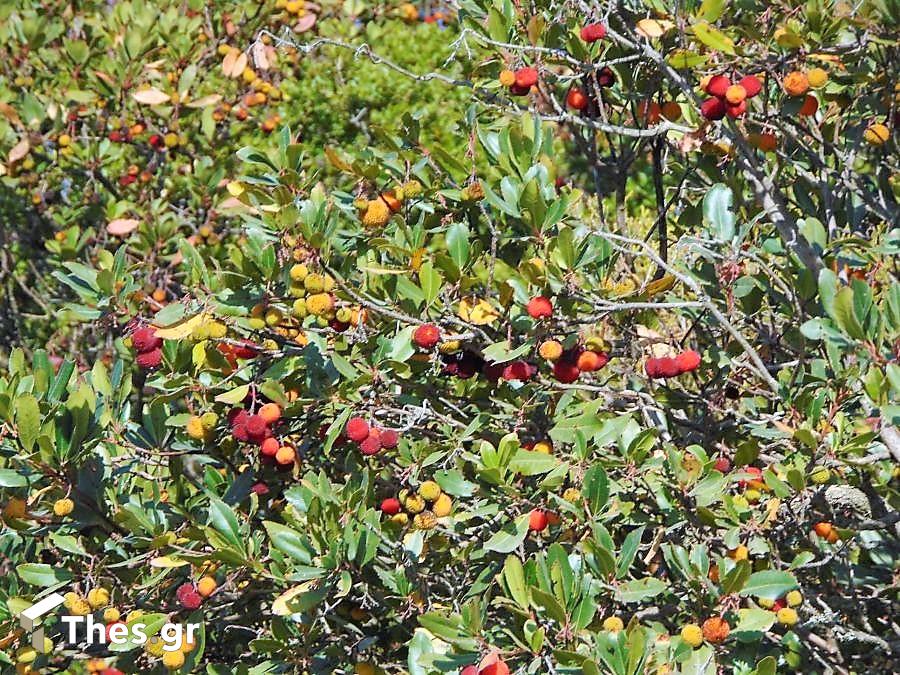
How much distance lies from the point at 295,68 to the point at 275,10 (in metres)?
0.40

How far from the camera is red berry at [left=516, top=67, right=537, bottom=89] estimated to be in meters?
2.39

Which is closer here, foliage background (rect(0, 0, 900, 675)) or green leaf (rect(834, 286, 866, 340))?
green leaf (rect(834, 286, 866, 340))

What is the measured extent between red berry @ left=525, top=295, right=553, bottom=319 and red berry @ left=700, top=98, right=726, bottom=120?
542mm

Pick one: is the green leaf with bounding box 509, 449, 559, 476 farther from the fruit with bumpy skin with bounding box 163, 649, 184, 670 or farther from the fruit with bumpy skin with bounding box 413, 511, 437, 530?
the fruit with bumpy skin with bounding box 163, 649, 184, 670

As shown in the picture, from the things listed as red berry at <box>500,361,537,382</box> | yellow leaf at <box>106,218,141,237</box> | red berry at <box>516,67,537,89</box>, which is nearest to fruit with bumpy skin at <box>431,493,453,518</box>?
red berry at <box>500,361,537,382</box>

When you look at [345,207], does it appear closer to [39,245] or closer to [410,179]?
[410,179]

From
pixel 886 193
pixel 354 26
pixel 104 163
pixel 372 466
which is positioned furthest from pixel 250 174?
pixel 354 26

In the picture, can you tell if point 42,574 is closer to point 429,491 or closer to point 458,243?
point 429,491

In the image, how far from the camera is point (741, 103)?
2.14 m

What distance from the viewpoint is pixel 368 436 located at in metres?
2.08

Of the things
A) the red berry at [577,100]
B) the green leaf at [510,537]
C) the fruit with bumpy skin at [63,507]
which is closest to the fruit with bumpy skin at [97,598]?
the fruit with bumpy skin at [63,507]

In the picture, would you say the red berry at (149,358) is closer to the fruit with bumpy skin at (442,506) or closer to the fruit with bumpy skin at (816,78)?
the fruit with bumpy skin at (442,506)

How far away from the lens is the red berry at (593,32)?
7.27 feet

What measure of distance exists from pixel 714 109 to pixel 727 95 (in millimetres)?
43
